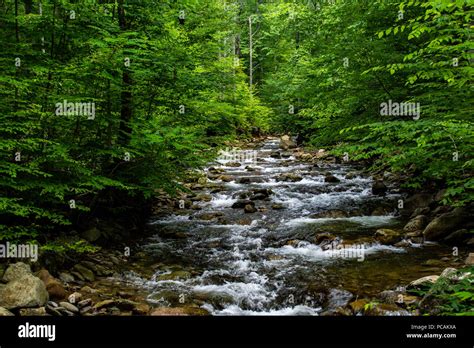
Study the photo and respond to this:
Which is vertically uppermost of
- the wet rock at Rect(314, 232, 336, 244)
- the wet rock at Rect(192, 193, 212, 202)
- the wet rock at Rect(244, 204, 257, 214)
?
the wet rock at Rect(192, 193, 212, 202)

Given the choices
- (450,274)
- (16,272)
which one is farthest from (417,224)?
(16,272)

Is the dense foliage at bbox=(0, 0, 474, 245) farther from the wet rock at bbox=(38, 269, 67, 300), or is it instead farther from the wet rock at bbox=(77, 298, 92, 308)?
the wet rock at bbox=(77, 298, 92, 308)

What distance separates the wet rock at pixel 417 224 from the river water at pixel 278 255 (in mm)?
523

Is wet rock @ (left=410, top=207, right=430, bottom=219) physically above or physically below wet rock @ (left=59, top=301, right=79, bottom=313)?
above

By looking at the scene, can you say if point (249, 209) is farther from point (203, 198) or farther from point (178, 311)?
point (178, 311)

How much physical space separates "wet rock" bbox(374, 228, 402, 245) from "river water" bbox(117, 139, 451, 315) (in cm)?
19

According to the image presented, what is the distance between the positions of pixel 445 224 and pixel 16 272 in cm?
854

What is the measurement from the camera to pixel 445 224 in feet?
27.2

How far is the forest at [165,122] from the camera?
5.93 metres

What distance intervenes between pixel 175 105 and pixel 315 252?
4.87 metres

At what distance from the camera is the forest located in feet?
19.5

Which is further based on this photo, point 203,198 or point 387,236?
point 203,198

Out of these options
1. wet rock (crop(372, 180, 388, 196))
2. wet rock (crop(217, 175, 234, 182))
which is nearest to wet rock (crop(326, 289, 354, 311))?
wet rock (crop(372, 180, 388, 196))
